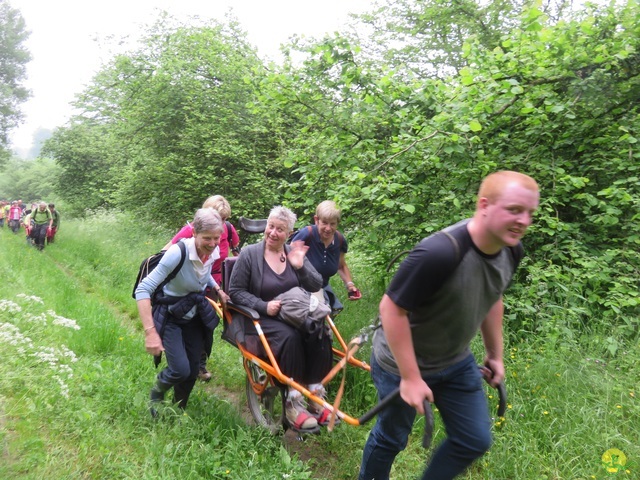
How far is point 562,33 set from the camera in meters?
4.35

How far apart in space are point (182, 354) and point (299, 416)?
3.36ft

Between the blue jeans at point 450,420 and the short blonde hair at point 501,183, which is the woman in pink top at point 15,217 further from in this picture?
the short blonde hair at point 501,183

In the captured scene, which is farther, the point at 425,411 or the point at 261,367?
the point at 261,367

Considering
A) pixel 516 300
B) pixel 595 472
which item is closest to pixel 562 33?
pixel 516 300

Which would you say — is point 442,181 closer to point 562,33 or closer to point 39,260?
point 562,33

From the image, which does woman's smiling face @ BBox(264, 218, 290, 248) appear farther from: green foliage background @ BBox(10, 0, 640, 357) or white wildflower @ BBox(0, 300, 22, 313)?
white wildflower @ BBox(0, 300, 22, 313)

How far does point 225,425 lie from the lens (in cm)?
372

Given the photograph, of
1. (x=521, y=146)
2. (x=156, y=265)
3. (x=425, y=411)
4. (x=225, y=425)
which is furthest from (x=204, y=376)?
(x=521, y=146)

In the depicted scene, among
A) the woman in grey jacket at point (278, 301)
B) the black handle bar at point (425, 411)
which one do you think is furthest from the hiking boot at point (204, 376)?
the black handle bar at point (425, 411)

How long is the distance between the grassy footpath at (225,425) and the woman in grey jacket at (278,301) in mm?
393

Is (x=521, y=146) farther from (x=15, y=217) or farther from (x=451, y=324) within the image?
(x=15, y=217)

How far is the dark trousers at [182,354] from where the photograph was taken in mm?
3562

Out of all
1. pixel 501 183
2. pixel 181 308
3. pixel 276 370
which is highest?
pixel 501 183

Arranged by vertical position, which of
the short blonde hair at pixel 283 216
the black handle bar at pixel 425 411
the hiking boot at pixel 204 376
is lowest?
the hiking boot at pixel 204 376
